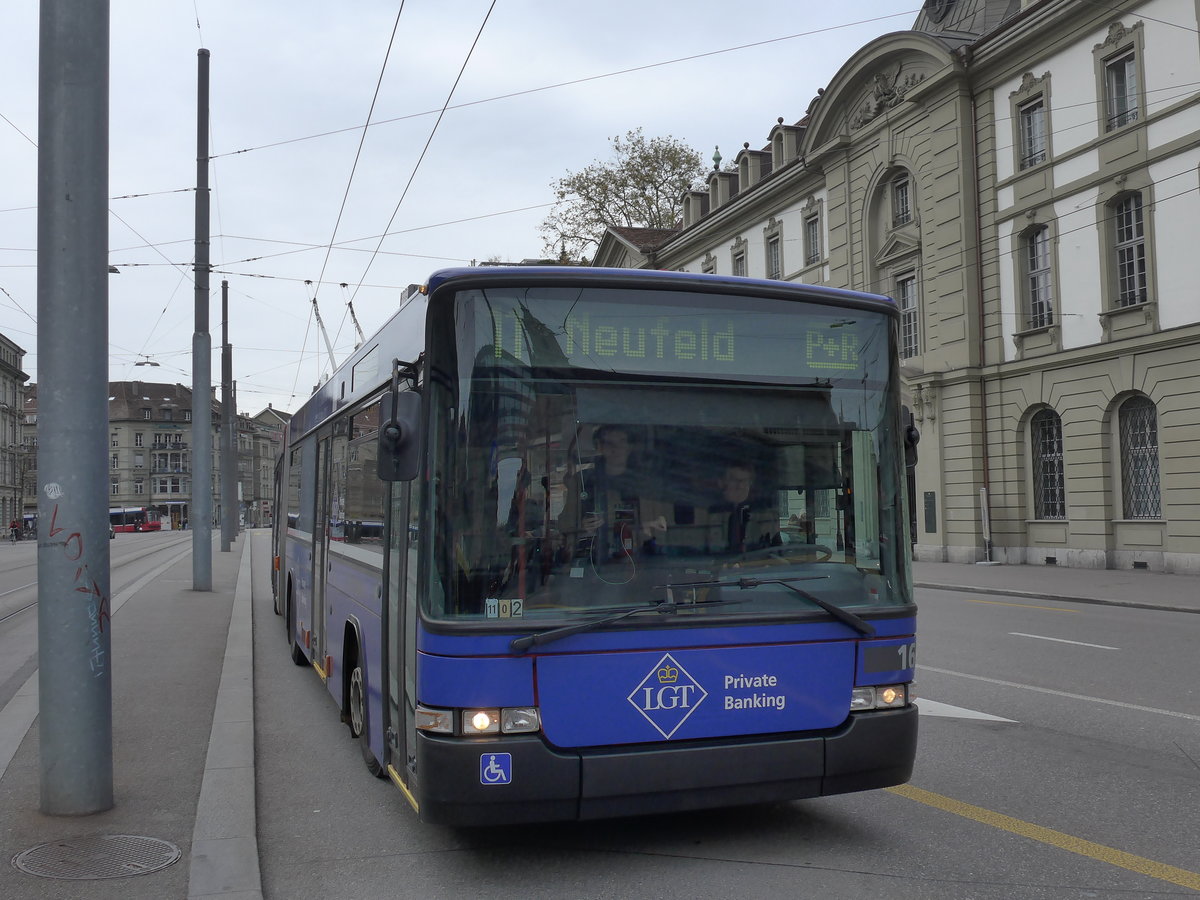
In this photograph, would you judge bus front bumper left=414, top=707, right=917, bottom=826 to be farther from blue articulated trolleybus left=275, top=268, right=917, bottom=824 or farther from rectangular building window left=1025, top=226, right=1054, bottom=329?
rectangular building window left=1025, top=226, right=1054, bottom=329

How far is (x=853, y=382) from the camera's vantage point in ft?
16.8

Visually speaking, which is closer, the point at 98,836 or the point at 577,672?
the point at 577,672

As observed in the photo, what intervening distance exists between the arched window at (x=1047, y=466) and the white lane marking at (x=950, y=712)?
19.9 m

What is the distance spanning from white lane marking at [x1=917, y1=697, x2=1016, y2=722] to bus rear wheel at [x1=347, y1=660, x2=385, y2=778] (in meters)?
3.69

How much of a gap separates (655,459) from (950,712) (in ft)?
14.5

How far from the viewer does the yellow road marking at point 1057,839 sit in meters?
4.59

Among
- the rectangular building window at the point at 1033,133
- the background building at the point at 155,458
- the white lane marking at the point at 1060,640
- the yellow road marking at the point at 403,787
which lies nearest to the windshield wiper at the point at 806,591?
the yellow road marking at the point at 403,787

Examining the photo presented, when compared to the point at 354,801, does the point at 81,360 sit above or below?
above

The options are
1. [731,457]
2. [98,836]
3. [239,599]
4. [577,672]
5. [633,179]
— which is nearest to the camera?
[577,672]

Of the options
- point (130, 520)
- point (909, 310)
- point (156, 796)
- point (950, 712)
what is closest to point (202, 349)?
point (156, 796)

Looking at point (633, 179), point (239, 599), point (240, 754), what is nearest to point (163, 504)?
point (633, 179)

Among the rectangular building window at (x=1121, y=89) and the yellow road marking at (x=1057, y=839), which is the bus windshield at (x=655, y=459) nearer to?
the yellow road marking at (x=1057, y=839)

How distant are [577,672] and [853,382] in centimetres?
179

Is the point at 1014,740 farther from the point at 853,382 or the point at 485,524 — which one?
the point at 485,524
